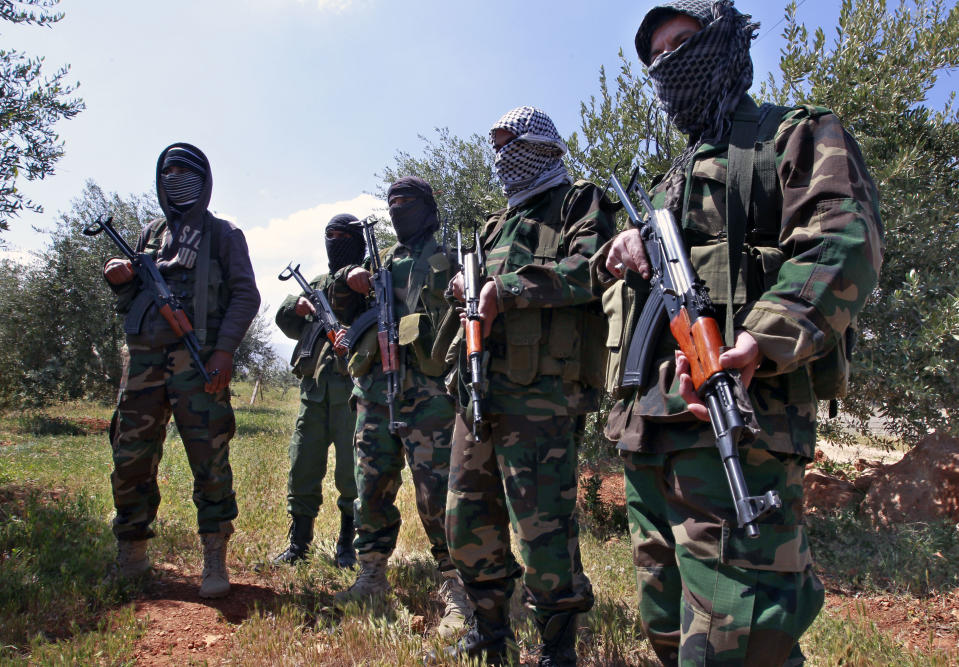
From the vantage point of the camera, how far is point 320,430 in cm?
498

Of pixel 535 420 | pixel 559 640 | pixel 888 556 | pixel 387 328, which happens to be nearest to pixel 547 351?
pixel 535 420

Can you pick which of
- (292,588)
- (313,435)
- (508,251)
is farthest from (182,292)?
(508,251)

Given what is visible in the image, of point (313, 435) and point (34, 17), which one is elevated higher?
point (34, 17)

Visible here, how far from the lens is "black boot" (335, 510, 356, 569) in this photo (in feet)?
15.3

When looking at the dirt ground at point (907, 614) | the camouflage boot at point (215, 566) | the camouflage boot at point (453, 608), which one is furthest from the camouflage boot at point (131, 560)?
the dirt ground at point (907, 614)

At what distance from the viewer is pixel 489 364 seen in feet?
9.01

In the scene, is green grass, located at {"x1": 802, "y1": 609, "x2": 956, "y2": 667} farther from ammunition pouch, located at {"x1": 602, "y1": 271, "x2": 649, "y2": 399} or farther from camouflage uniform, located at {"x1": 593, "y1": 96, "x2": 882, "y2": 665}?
ammunition pouch, located at {"x1": 602, "y1": 271, "x2": 649, "y2": 399}

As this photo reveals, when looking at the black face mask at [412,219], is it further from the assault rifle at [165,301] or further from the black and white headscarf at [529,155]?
the assault rifle at [165,301]

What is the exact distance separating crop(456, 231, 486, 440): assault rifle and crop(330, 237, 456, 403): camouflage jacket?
901 millimetres

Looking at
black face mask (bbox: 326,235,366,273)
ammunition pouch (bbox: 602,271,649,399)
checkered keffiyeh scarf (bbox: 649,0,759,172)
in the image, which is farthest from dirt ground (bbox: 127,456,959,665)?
checkered keffiyeh scarf (bbox: 649,0,759,172)

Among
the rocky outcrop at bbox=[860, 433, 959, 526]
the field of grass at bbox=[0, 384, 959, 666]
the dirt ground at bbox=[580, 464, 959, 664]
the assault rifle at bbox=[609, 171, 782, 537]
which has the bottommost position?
the dirt ground at bbox=[580, 464, 959, 664]

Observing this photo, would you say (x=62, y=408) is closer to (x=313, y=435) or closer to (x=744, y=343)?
(x=313, y=435)

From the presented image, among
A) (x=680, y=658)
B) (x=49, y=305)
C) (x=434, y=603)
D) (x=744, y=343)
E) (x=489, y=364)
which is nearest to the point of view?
(x=744, y=343)

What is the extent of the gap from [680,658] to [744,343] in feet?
2.96
